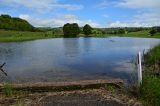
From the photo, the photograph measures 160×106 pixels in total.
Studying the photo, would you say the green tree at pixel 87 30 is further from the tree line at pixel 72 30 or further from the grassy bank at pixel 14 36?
the grassy bank at pixel 14 36

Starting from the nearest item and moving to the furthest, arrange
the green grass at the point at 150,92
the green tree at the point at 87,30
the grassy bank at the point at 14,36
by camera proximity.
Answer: the green grass at the point at 150,92
the grassy bank at the point at 14,36
the green tree at the point at 87,30

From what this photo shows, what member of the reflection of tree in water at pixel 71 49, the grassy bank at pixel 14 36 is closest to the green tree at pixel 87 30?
the grassy bank at pixel 14 36

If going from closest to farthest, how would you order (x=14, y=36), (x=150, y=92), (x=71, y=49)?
(x=150, y=92)
(x=71, y=49)
(x=14, y=36)

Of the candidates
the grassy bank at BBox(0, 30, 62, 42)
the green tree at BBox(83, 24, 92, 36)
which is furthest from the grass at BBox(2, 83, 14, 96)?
the green tree at BBox(83, 24, 92, 36)

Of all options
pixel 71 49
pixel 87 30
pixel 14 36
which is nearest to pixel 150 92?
pixel 71 49

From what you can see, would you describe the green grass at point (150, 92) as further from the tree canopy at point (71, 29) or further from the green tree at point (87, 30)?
the green tree at point (87, 30)

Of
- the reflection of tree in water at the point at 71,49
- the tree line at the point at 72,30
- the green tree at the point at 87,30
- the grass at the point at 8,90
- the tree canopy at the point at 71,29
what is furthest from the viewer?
the green tree at the point at 87,30

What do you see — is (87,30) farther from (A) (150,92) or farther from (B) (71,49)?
(A) (150,92)

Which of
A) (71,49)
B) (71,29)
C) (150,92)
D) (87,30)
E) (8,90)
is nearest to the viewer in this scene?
(150,92)

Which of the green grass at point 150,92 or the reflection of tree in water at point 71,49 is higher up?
the green grass at point 150,92

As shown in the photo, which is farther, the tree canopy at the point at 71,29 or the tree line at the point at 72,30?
the tree canopy at the point at 71,29

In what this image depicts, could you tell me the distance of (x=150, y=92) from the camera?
34.2 ft

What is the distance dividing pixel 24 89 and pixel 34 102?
1838 mm

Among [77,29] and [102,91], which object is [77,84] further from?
[77,29]
